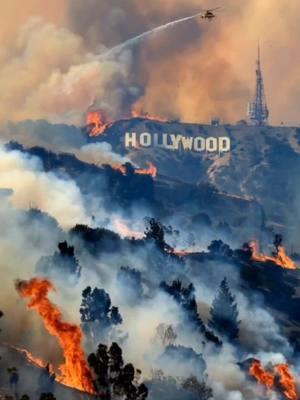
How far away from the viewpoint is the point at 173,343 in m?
198

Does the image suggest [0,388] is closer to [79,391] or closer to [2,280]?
[79,391]

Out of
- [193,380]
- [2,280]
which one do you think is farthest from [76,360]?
[2,280]

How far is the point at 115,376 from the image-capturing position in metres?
156

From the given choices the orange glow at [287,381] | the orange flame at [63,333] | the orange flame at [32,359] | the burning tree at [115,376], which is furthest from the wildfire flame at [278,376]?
the orange flame at [32,359]

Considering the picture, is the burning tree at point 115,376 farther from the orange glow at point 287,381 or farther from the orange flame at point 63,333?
the orange glow at point 287,381

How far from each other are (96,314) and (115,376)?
34.9 meters

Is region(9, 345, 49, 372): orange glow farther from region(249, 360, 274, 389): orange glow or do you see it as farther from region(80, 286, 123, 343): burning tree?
region(249, 360, 274, 389): orange glow

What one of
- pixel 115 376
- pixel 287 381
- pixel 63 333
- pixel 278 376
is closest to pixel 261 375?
pixel 278 376

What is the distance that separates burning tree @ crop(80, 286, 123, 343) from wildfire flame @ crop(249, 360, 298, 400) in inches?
1050

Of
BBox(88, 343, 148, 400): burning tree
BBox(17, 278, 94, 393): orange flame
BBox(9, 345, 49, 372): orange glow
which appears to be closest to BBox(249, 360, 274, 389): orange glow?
BBox(17, 278, 94, 393): orange flame

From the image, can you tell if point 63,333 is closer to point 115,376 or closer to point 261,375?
point 115,376

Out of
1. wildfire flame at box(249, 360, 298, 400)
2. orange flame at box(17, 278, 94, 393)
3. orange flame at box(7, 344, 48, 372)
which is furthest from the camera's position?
wildfire flame at box(249, 360, 298, 400)

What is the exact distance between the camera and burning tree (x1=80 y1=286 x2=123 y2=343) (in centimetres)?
18850

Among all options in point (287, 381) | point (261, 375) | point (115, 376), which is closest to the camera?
point (115, 376)
